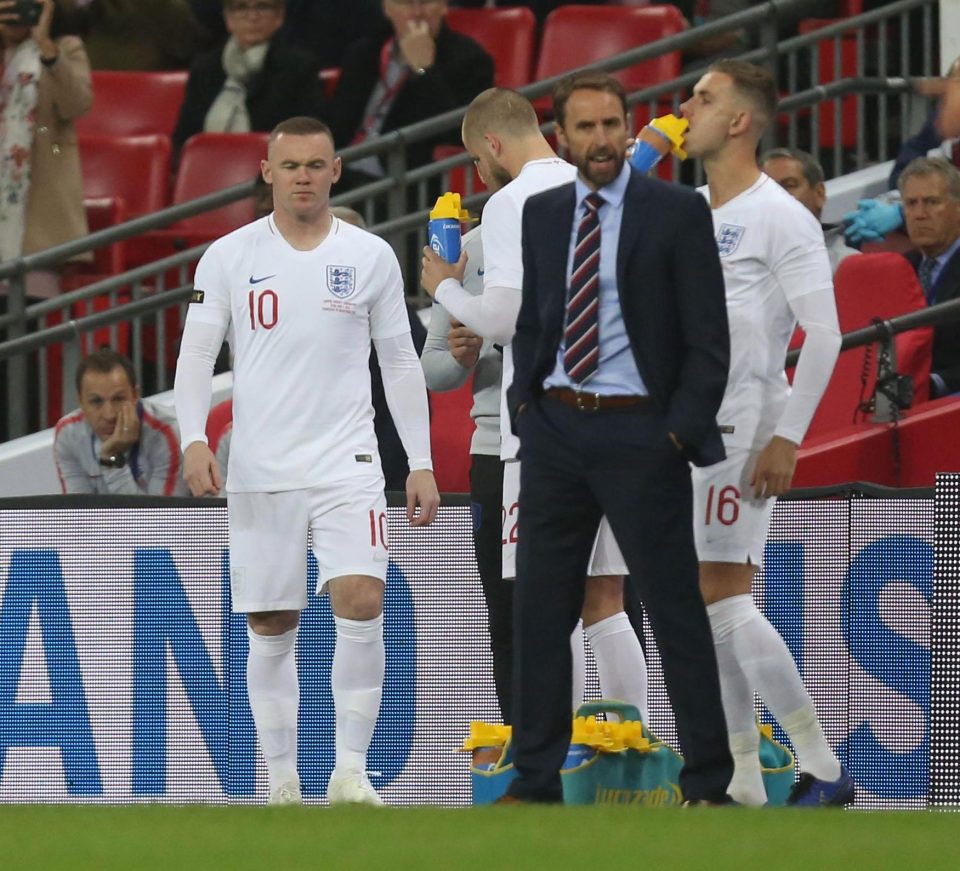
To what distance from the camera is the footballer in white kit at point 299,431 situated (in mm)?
7594

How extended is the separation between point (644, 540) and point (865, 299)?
4323 mm

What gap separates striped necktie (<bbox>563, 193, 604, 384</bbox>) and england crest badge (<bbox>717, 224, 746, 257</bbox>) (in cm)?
78

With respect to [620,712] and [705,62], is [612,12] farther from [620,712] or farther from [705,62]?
[620,712]

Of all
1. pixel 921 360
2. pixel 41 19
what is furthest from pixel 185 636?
pixel 41 19

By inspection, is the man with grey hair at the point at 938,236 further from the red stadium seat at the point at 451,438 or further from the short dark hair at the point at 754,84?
the short dark hair at the point at 754,84

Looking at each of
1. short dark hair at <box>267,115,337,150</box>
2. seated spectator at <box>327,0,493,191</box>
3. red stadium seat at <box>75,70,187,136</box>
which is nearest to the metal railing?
seated spectator at <box>327,0,493,191</box>

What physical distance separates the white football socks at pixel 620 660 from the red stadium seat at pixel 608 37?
19.8 feet

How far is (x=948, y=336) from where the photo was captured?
10.2 m

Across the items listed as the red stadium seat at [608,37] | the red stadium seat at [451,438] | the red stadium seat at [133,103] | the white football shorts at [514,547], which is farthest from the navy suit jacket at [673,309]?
the red stadium seat at [133,103]

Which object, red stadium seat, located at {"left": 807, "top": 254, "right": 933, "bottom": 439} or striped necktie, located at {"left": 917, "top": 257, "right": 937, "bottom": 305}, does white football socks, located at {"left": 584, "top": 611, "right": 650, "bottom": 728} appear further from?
striped necktie, located at {"left": 917, "top": 257, "right": 937, "bottom": 305}

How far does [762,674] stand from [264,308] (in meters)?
2.02

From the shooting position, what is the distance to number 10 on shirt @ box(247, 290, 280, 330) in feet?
25.0

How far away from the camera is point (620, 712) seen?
7.31 meters

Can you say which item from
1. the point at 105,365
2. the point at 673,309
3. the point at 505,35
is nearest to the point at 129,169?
the point at 505,35
